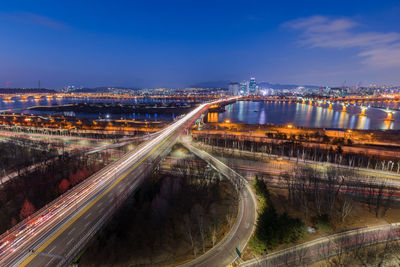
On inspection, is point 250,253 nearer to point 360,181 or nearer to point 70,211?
point 70,211

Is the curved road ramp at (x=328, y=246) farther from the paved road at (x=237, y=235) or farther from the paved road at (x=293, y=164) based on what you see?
the paved road at (x=293, y=164)

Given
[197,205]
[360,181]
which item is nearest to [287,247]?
[197,205]

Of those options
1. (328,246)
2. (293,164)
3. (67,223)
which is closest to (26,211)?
(67,223)

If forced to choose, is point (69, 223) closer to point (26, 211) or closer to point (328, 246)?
point (26, 211)

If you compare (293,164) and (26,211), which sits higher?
(293,164)

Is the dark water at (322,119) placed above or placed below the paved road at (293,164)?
above

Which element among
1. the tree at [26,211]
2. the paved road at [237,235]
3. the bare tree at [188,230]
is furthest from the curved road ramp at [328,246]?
the tree at [26,211]
